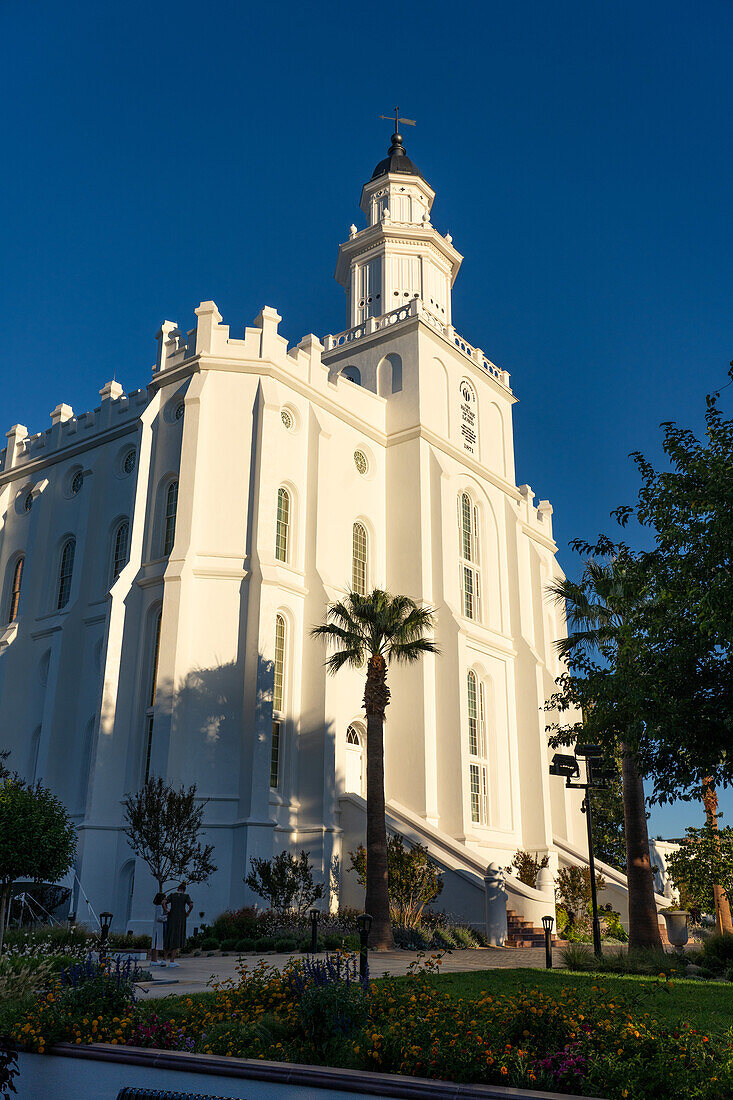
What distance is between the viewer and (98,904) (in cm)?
Result: 2456

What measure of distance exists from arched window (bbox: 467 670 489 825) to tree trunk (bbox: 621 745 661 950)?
29.8 feet

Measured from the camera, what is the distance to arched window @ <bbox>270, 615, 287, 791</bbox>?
2611cm

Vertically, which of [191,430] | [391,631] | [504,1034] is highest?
[191,430]

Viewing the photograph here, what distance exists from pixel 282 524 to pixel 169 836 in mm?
10436

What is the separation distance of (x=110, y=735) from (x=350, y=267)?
23.4 metres

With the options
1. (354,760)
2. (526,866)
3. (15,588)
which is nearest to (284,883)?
(354,760)

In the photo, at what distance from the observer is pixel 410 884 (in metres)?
23.9

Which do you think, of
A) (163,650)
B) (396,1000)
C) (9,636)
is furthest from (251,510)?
(396,1000)

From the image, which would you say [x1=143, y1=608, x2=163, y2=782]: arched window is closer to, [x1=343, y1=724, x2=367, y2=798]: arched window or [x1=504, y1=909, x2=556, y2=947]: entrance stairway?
[x1=343, y1=724, x2=367, y2=798]: arched window

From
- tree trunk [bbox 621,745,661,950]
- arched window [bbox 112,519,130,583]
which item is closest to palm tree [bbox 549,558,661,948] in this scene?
tree trunk [bbox 621,745,661,950]

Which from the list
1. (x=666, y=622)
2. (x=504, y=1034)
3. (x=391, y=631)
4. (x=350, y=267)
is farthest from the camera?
(x=350, y=267)

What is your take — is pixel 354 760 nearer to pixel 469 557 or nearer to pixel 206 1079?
pixel 469 557

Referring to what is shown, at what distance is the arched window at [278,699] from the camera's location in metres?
26.1

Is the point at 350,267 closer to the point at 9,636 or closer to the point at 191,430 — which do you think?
the point at 191,430
